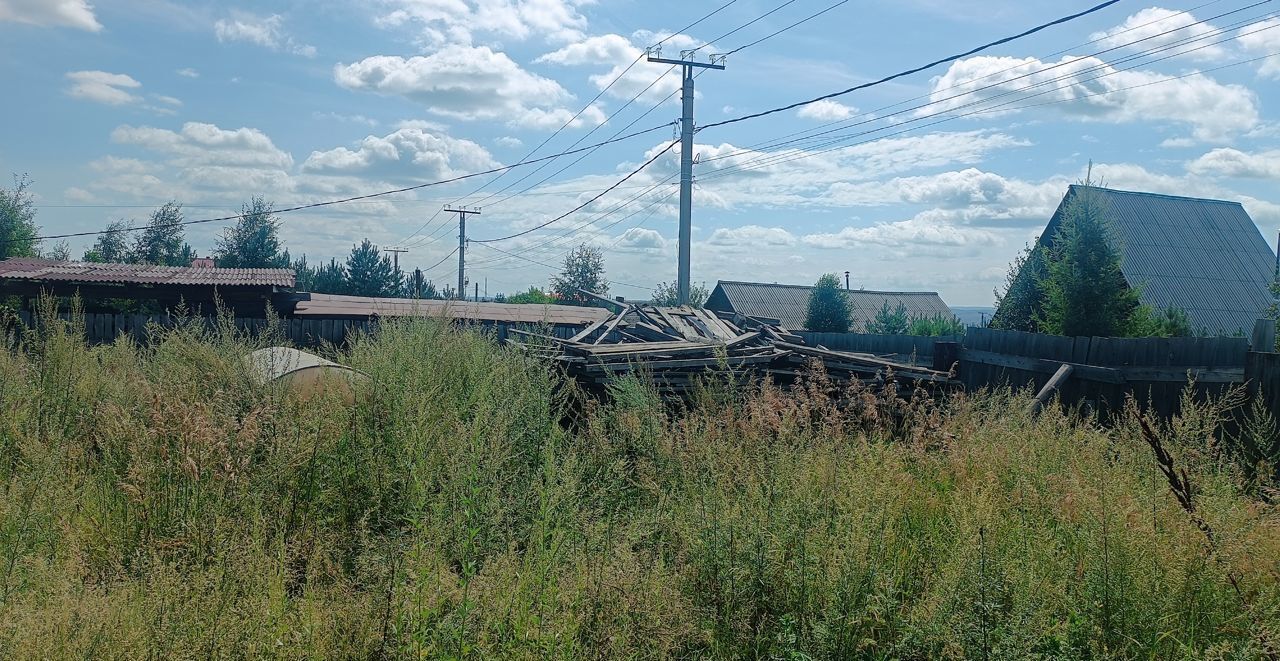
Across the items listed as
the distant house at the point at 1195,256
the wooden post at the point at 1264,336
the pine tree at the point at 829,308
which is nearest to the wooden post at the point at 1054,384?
the wooden post at the point at 1264,336

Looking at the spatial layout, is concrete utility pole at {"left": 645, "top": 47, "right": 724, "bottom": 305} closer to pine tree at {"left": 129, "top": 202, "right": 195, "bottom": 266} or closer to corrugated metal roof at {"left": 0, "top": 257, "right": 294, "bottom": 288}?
corrugated metal roof at {"left": 0, "top": 257, "right": 294, "bottom": 288}

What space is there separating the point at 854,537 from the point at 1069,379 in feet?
22.4

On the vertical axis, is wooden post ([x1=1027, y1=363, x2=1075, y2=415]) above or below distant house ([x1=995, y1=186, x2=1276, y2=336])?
below

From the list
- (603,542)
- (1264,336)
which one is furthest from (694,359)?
(1264,336)

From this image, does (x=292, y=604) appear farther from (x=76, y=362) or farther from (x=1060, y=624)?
(x=76, y=362)

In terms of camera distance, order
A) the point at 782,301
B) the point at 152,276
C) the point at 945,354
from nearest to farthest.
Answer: the point at 945,354
the point at 152,276
the point at 782,301

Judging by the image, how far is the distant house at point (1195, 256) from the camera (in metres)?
18.5

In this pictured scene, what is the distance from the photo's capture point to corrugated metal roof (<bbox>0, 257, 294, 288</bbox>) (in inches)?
694

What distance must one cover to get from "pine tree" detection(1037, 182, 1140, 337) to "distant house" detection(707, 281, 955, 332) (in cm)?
2419

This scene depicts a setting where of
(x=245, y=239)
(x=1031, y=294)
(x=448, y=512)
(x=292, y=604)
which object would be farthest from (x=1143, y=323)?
(x=245, y=239)

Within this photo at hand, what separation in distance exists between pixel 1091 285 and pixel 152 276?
19.3 m

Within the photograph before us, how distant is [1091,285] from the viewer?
475 inches

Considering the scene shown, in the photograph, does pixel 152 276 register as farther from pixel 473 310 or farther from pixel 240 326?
pixel 473 310

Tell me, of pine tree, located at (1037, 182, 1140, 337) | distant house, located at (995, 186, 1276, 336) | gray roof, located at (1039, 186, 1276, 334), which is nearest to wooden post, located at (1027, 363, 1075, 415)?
pine tree, located at (1037, 182, 1140, 337)
